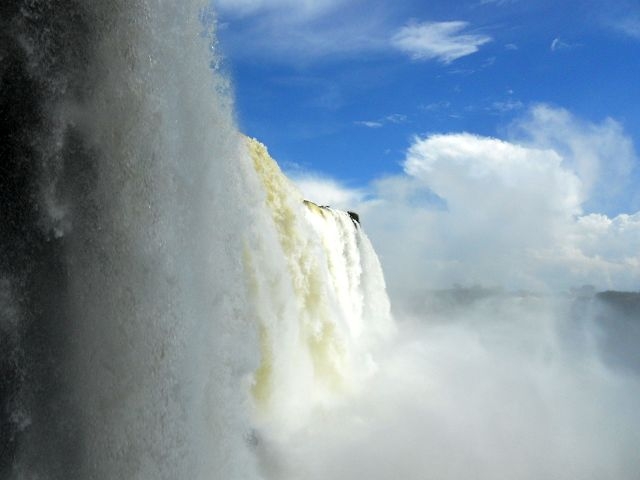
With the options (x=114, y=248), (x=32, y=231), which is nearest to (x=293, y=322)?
(x=114, y=248)

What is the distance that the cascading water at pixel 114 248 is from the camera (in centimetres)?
478

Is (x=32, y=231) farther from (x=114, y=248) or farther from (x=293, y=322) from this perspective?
(x=293, y=322)

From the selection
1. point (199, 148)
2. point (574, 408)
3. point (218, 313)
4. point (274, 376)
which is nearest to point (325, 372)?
point (274, 376)

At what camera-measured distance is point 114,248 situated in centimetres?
536

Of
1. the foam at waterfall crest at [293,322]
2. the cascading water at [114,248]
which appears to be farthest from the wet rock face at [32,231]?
the foam at waterfall crest at [293,322]

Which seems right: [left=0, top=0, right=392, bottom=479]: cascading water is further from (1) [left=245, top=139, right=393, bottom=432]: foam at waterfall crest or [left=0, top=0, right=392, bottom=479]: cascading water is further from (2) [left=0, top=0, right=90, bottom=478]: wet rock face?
(1) [left=245, top=139, right=393, bottom=432]: foam at waterfall crest

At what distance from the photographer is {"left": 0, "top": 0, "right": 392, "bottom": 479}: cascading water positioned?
478 centimetres

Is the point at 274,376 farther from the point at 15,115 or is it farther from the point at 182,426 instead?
the point at 15,115

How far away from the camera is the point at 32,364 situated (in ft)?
15.7

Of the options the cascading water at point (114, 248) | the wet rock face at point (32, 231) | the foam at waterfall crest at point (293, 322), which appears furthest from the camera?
the foam at waterfall crest at point (293, 322)

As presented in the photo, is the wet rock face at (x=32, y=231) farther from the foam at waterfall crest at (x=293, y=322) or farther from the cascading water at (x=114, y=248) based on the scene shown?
the foam at waterfall crest at (x=293, y=322)

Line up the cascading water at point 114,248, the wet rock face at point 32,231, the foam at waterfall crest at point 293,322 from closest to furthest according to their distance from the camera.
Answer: the wet rock face at point 32,231 < the cascading water at point 114,248 < the foam at waterfall crest at point 293,322

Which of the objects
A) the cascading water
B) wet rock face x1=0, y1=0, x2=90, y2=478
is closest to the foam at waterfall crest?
the cascading water

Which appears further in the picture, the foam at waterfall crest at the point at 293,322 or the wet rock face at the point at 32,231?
the foam at waterfall crest at the point at 293,322
